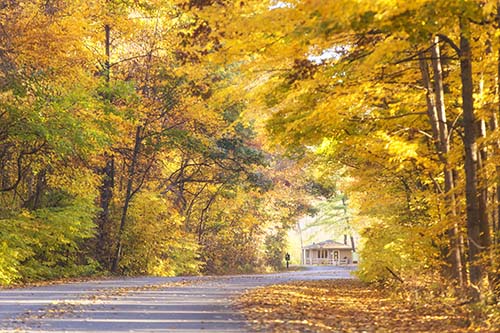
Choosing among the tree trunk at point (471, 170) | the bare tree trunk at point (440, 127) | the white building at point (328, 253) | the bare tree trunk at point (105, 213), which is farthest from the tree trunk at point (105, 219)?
the white building at point (328, 253)

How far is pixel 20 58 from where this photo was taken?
71.0 feet

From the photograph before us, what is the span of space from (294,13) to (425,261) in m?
9.50

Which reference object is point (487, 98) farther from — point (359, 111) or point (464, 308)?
point (464, 308)

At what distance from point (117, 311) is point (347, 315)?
4226 millimetres

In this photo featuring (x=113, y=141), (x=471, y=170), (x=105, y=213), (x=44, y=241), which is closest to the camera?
(x=471, y=170)

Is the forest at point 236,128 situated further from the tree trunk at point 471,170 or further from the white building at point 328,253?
the white building at point 328,253

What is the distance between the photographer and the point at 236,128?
35.2m

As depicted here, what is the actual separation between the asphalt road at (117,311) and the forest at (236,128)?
3.80 m

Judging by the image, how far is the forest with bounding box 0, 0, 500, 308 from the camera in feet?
A: 35.8

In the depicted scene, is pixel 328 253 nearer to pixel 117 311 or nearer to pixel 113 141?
pixel 113 141

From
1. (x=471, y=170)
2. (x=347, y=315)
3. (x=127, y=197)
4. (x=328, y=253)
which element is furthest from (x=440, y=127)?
(x=328, y=253)

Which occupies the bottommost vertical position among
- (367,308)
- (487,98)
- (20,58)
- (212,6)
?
(367,308)

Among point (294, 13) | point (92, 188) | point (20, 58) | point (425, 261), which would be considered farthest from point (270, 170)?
point (294, 13)

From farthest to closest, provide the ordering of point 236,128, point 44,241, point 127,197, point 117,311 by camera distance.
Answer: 1. point 236,128
2. point 127,197
3. point 44,241
4. point 117,311
